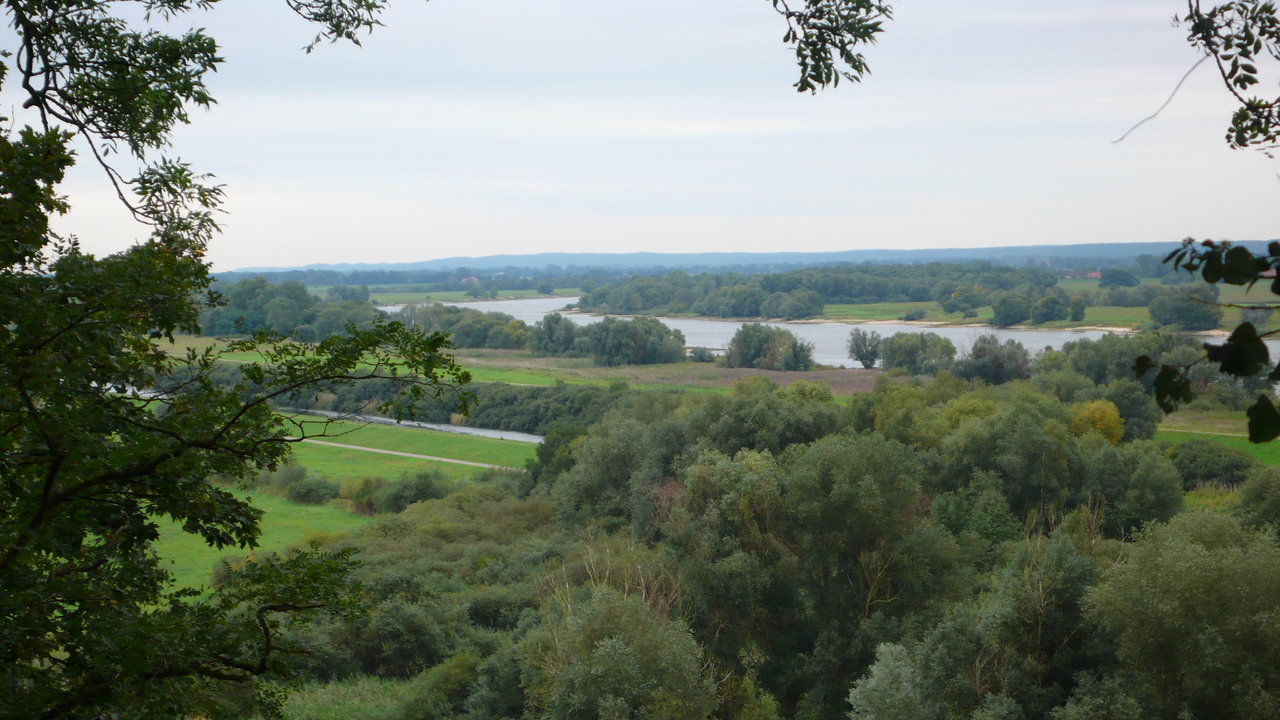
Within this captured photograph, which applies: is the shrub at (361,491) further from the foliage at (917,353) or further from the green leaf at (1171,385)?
the green leaf at (1171,385)

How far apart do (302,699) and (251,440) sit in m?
16.5

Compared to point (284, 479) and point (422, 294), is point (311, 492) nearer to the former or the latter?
point (284, 479)

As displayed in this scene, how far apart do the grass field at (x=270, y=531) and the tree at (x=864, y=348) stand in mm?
35954

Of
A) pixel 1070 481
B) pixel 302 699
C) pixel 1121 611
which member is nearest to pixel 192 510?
pixel 1121 611

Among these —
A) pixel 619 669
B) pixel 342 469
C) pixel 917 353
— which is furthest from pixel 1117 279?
pixel 619 669

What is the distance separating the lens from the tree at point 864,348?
6309 cm

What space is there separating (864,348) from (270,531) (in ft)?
135

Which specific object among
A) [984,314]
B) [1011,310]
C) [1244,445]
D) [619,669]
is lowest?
[1244,445]

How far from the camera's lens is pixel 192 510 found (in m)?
4.80

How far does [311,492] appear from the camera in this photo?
4300cm

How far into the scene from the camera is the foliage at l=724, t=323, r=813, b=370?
2511 inches

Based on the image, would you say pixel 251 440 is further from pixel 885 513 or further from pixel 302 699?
pixel 885 513

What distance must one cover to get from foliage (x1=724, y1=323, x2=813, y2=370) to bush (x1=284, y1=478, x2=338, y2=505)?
31.4m

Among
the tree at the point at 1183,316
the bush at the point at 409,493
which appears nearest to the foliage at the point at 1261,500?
the tree at the point at 1183,316
